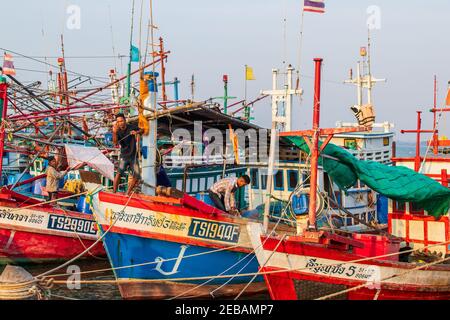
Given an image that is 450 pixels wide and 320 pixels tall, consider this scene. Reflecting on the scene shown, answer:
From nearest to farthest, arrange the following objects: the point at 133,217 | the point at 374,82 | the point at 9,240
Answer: the point at 133,217 → the point at 9,240 → the point at 374,82

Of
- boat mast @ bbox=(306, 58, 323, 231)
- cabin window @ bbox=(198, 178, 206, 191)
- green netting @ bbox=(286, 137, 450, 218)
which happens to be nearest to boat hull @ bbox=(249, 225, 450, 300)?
boat mast @ bbox=(306, 58, 323, 231)

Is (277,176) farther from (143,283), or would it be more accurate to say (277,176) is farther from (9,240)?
(9,240)

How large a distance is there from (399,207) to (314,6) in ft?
17.6

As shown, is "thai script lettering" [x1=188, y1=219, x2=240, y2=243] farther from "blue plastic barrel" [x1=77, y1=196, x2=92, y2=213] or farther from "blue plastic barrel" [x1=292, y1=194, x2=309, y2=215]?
"blue plastic barrel" [x1=77, y1=196, x2=92, y2=213]

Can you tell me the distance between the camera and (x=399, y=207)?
1471 centimetres

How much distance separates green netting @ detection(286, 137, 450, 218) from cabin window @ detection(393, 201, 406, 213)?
0.67 m

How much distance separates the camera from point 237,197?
18.0 meters

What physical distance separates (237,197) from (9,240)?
21.4ft

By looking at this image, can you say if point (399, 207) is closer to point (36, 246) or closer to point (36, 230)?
point (36, 230)

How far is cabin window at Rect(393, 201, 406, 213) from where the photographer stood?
48.0ft

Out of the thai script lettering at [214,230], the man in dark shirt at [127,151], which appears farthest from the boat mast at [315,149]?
the man in dark shirt at [127,151]

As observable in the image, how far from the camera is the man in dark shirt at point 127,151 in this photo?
41.5 feet

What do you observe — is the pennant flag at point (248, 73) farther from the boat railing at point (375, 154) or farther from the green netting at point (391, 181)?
the green netting at point (391, 181)
